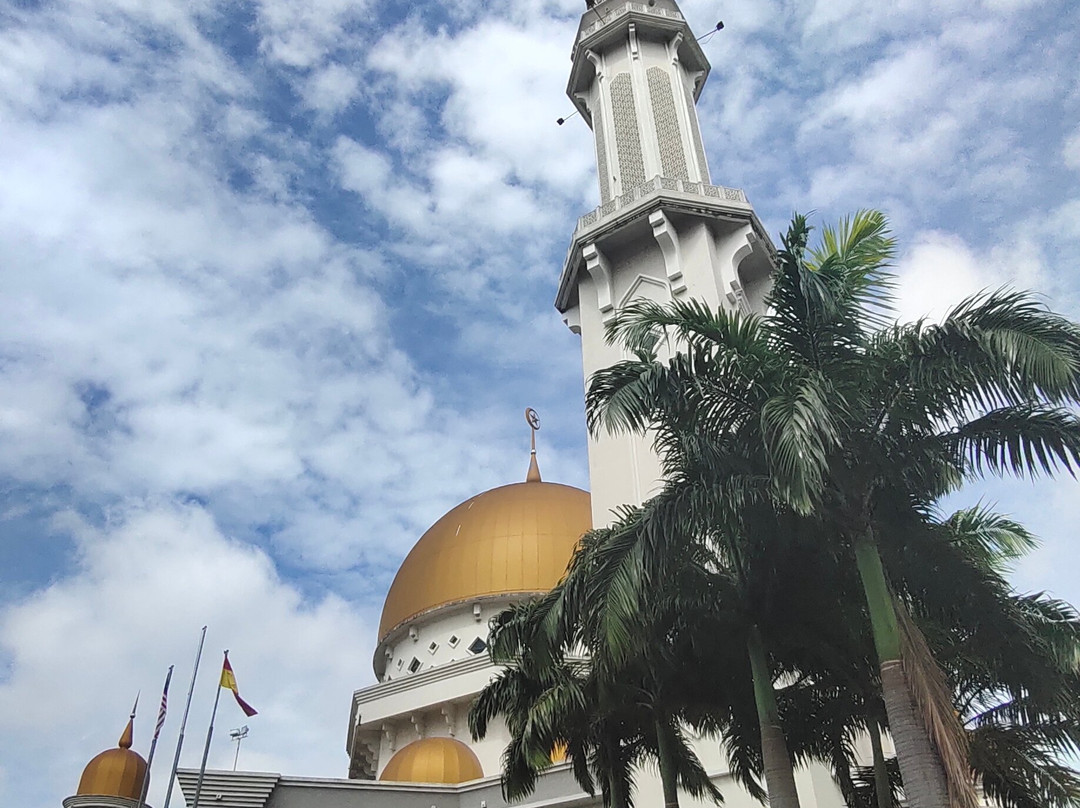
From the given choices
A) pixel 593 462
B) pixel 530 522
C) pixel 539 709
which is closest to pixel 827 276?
pixel 539 709

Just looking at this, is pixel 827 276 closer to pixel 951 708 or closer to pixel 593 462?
pixel 951 708

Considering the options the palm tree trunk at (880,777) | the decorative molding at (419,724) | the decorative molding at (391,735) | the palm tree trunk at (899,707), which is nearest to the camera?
the palm tree trunk at (899,707)

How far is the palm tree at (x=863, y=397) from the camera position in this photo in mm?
8047

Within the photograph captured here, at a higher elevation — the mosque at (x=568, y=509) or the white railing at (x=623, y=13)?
the white railing at (x=623, y=13)

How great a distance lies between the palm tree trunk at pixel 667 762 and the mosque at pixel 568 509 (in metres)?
5.47

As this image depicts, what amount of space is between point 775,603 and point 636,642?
1.83 meters

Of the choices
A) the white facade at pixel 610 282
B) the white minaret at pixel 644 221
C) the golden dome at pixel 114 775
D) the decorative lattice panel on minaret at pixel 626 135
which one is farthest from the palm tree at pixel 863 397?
the golden dome at pixel 114 775

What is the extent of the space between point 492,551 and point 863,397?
19.4m

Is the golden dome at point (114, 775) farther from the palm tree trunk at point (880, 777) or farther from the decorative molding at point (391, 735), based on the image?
the palm tree trunk at point (880, 777)

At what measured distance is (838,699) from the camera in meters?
11.3

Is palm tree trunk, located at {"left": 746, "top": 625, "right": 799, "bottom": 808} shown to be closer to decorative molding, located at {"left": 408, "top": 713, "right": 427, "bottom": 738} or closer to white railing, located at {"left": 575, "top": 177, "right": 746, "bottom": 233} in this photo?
white railing, located at {"left": 575, "top": 177, "right": 746, "bottom": 233}

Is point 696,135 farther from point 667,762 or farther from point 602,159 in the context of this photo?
point 667,762

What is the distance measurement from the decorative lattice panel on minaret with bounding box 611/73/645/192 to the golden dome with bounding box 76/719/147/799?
21.7 meters

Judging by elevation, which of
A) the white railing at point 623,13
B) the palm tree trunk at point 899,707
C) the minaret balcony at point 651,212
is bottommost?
the palm tree trunk at point 899,707
